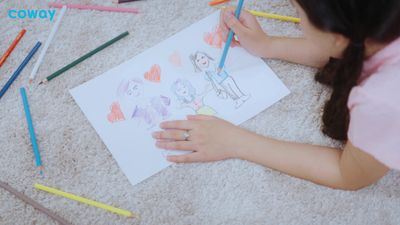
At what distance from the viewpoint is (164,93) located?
669mm

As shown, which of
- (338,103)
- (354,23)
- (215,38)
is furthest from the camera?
(215,38)

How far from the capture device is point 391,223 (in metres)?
0.60

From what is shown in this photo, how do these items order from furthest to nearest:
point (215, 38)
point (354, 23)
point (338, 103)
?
point (215, 38)
point (338, 103)
point (354, 23)

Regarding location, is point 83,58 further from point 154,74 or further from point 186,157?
point 186,157

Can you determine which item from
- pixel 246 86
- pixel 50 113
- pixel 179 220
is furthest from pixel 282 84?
pixel 50 113

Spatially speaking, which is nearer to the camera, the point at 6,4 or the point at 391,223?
the point at 391,223

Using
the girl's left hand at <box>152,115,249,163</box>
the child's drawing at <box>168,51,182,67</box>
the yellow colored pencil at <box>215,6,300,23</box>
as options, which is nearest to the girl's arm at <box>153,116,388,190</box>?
the girl's left hand at <box>152,115,249,163</box>

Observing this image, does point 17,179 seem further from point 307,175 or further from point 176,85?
point 307,175

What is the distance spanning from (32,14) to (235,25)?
0.38 metres

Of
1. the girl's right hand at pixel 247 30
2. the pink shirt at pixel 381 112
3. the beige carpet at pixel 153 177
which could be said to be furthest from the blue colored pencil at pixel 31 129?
the pink shirt at pixel 381 112

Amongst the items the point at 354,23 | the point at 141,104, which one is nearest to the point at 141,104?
the point at 141,104

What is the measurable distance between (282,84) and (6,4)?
54cm

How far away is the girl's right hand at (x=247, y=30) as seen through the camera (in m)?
0.67

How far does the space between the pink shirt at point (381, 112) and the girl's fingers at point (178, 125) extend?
251 millimetres
